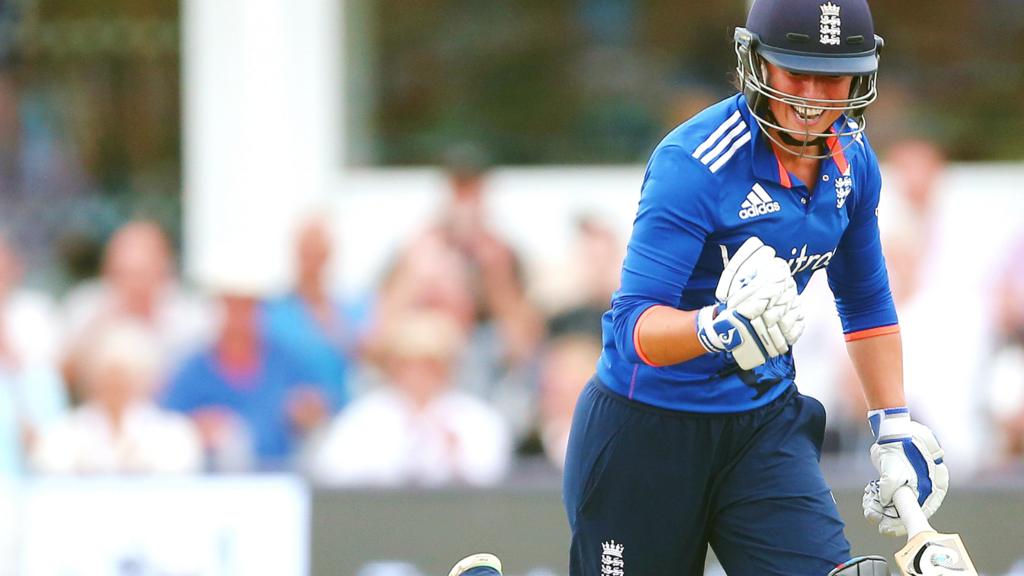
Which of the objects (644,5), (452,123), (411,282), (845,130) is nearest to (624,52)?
(644,5)

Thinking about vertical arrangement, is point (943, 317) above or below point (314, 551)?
above

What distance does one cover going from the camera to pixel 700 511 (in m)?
3.64

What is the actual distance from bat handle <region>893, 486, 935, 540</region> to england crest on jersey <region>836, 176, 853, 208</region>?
70 cm

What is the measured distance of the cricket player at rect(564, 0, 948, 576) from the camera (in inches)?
130

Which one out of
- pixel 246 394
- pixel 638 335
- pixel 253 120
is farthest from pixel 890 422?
pixel 253 120

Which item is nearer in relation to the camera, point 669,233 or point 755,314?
point 755,314

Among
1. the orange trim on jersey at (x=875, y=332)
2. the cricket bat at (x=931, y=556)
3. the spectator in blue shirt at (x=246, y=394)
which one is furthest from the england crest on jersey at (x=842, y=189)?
the spectator in blue shirt at (x=246, y=394)

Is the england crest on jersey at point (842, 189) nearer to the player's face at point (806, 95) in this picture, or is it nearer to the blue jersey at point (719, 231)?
the blue jersey at point (719, 231)

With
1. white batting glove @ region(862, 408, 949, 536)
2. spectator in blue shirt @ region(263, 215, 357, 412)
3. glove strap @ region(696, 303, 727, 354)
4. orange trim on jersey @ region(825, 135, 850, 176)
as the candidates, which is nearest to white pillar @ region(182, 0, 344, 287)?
spectator in blue shirt @ region(263, 215, 357, 412)

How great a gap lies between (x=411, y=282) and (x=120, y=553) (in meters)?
1.83

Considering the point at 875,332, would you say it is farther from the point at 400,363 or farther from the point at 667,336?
the point at 400,363

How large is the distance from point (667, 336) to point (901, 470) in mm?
827

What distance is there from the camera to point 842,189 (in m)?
3.53

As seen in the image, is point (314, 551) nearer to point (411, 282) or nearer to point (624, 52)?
point (411, 282)
